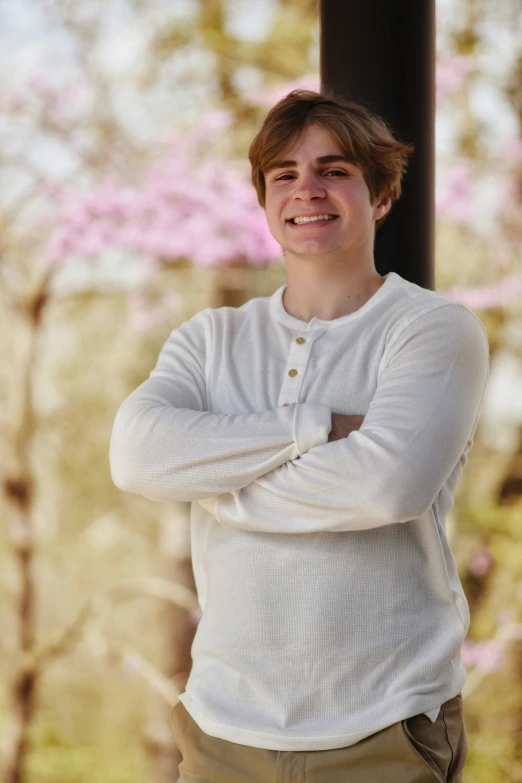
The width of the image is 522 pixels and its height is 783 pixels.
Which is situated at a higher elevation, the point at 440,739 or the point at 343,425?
the point at 343,425

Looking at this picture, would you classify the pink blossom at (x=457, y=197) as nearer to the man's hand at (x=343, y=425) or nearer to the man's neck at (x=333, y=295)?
the man's neck at (x=333, y=295)

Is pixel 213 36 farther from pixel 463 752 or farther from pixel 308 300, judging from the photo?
pixel 463 752

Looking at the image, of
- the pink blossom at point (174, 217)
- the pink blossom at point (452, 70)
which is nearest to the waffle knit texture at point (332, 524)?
the pink blossom at point (174, 217)

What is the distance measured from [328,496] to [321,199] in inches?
20.1

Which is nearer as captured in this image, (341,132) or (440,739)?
(440,739)

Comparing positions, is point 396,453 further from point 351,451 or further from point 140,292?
point 140,292

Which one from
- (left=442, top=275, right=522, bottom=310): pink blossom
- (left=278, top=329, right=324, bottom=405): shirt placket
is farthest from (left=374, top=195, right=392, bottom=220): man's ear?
(left=442, top=275, right=522, bottom=310): pink blossom

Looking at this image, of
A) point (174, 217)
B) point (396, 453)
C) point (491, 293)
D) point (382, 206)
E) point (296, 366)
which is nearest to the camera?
point (396, 453)

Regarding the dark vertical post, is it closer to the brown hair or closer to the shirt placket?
the brown hair

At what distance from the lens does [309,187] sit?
5.14ft

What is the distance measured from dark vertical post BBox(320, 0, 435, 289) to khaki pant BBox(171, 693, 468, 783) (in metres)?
0.83

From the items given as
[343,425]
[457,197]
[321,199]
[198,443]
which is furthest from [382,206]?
[457,197]

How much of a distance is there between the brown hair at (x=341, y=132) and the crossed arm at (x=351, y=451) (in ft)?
0.97

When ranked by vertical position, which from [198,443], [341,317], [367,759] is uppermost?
[341,317]
